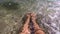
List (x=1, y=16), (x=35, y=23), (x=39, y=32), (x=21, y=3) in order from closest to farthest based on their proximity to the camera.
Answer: (x=39, y=32)
(x=35, y=23)
(x=1, y=16)
(x=21, y=3)

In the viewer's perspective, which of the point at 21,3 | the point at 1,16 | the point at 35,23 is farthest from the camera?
the point at 21,3

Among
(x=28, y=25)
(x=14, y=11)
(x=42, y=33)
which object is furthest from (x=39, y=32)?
(x=14, y=11)

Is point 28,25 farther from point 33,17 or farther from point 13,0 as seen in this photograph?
point 13,0

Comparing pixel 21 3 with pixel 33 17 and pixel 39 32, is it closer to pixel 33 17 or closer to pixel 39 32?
pixel 33 17

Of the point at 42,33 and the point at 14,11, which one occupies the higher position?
the point at 14,11

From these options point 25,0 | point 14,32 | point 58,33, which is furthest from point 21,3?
point 58,33

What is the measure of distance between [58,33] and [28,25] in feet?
0.87

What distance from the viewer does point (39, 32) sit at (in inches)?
41.4

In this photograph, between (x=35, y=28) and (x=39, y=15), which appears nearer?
(x=35, y=28)

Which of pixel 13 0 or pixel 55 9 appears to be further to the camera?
pixel 13 0

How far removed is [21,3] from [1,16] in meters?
0.27

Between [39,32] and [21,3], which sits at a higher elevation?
[21,3]

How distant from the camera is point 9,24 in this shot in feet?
3.87

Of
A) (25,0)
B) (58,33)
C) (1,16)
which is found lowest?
(58,33)
